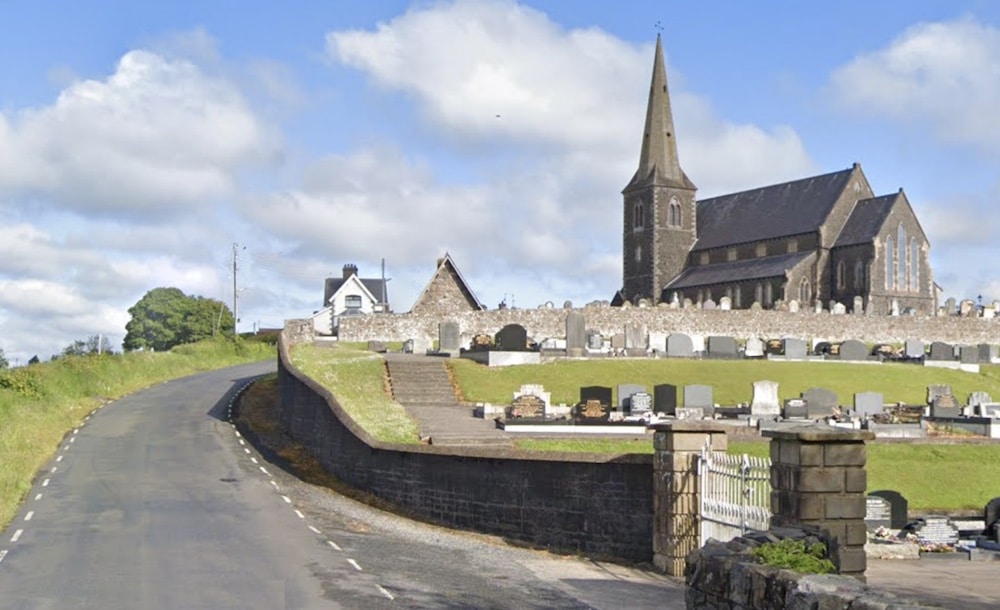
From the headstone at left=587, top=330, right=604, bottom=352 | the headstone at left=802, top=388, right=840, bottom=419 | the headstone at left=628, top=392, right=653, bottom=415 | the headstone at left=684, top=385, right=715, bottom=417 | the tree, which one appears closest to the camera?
the headstone at left=628, top=392, right=653, bottom=415

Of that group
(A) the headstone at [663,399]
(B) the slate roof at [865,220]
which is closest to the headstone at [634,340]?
(A) the headstone at [663,399]

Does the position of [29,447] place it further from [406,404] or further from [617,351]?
[617,351]

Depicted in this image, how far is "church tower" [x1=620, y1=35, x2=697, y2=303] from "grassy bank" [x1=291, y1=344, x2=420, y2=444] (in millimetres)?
51223

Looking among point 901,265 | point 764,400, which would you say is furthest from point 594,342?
point 901,265

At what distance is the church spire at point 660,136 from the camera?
315 ft

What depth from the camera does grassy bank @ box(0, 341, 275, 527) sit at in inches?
1078

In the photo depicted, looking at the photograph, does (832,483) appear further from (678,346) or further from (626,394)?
(678,346)

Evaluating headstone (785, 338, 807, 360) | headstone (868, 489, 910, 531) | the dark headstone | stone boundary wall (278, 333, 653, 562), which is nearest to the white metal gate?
stone boundary wall (278, 333, 653, 562)

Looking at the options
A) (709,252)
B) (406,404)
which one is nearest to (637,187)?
(709,252)

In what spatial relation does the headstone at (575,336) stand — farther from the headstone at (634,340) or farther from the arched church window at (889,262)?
the arched church window at (889,262)

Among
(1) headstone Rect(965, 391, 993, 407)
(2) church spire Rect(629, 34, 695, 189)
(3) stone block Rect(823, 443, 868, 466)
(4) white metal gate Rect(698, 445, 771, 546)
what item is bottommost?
(4) white metal gate Rect(698, 445, 771, 546)

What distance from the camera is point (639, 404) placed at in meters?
34.1

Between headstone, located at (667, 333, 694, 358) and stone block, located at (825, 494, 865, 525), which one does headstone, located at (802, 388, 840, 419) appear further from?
stone block, located at (825, 494, 865, 525)

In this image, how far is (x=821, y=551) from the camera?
33.7 feet
